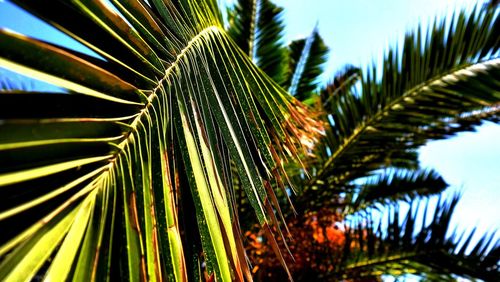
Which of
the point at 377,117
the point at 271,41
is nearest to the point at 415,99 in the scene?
the point at 377,117

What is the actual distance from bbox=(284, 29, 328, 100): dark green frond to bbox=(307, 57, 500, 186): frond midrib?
4.45ft

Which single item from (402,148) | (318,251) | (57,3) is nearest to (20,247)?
(57,3)

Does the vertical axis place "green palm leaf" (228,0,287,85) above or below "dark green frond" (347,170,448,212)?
above

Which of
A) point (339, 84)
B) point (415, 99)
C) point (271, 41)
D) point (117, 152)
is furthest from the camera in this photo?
point (339, 84)

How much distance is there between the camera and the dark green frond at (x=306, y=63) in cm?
537

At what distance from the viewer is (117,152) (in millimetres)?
786

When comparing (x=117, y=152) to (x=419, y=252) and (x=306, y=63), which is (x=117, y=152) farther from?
(x=306, y=63)

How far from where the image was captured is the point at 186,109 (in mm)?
1076

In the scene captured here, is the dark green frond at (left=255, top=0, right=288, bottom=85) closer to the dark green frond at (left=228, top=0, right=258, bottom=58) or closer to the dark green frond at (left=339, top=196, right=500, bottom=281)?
the dark green frond at (left=228, top=0, right=258, bottom=58)

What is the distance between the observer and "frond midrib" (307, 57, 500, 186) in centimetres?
312

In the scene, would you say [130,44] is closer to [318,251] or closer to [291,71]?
[318,251]

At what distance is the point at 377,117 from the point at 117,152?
3.12 m

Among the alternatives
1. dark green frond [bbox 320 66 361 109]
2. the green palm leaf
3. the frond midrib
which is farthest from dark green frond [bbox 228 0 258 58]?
the frond midrib

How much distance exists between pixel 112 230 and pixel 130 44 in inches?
15.8
